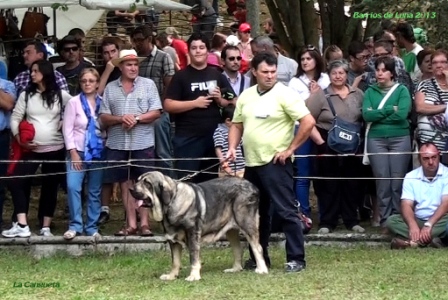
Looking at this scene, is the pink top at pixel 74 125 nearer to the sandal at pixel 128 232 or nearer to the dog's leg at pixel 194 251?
the sandal at pixel 128 232

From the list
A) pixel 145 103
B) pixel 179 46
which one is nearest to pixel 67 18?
pixel 179 46

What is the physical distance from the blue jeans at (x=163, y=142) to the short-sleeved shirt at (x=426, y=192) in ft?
8.80

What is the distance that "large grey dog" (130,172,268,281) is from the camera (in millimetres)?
10227

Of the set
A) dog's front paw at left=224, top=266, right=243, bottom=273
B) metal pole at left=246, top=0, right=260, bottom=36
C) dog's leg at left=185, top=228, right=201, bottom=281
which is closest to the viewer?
dog's leg at left=185, top=228, right=201, bottom=281

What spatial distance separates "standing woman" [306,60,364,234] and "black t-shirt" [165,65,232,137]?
3.53 feet

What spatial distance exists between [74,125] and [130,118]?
642mm

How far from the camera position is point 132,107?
12328 millimetres

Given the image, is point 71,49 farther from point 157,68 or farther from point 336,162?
point 336,162

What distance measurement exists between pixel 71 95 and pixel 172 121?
1.24 metres

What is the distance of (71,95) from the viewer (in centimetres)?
1331

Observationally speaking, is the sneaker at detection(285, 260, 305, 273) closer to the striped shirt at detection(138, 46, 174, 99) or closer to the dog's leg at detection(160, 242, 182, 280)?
the dog's leg at detection(160, 242, 182, 280)

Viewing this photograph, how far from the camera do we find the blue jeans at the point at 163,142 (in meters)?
12.6

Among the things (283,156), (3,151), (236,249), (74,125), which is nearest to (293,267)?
(236,249)

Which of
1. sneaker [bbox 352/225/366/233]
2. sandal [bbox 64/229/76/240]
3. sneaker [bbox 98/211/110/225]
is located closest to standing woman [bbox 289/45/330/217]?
sneaker [bbox 352/225/366/233]
